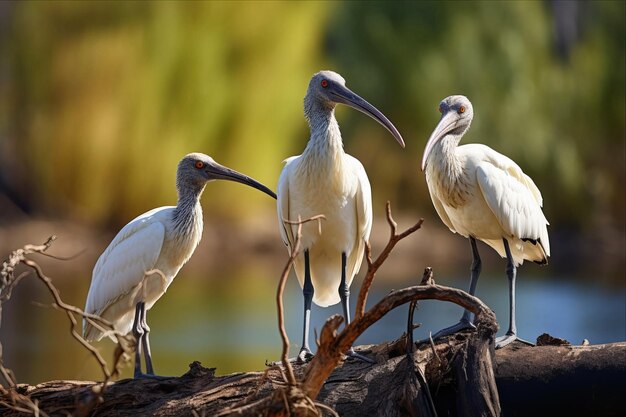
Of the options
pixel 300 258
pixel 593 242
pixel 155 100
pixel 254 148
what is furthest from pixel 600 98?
pixel 300 258

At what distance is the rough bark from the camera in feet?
17.6

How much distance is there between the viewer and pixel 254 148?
22094 millimetres

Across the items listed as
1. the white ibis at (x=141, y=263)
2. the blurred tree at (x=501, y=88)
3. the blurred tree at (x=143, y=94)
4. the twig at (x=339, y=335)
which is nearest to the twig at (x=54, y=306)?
the twig at (x=339, y=335)

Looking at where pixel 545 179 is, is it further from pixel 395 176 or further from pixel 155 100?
pixel 155 100

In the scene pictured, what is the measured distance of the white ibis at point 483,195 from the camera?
6.66 meters

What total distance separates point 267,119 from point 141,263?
15.4 metres

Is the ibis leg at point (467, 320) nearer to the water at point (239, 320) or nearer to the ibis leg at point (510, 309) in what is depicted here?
the ibis leg at point (510, 309)

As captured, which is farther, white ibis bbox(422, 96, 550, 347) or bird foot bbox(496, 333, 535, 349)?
white ibis bbox(422, 96, 550, 347)

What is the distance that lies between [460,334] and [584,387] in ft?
2.31

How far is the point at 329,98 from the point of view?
6.88m

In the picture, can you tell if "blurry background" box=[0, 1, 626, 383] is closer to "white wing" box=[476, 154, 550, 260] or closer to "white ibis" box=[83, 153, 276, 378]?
"white ibis" box=[83, 153, 276, 378]

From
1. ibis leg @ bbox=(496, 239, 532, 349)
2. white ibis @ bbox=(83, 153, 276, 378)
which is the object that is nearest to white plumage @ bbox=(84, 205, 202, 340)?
white ibis @ bbox=(83, 153, 276, 378)

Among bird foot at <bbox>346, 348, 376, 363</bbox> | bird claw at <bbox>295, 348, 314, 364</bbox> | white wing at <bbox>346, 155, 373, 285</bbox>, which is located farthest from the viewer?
white wing at <bbox>346, 155, 373, 285</bbox>

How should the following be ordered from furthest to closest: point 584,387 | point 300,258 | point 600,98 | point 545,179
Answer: point 600,98, point 545,179, point 300,258, point 584,387
